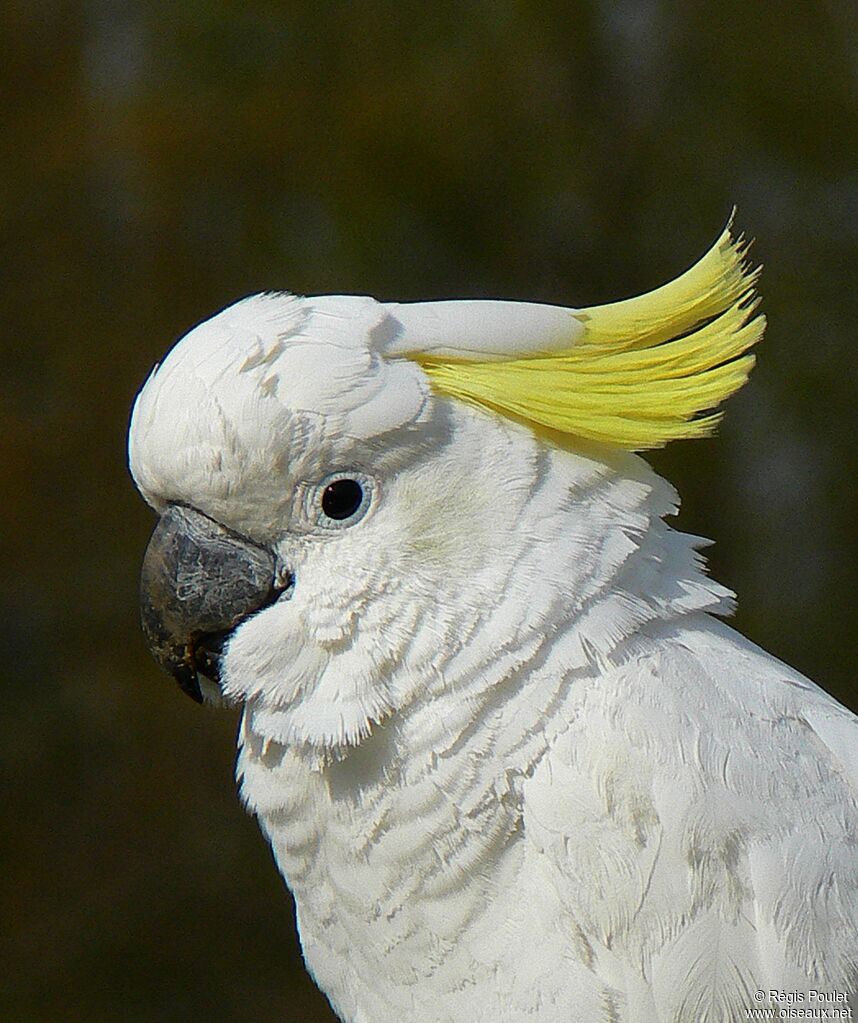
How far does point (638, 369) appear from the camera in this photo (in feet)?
4.36

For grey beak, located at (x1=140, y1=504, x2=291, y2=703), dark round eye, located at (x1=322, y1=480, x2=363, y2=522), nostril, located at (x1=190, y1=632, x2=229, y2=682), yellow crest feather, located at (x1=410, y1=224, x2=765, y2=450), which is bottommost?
nostril, located at (x1=190, y1=632, x2=229, y2=682)

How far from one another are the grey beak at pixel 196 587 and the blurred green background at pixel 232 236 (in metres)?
2.07

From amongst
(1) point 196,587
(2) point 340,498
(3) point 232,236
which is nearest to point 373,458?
(2) point 340,498

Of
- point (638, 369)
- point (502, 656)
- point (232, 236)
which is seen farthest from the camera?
point (232, 236)

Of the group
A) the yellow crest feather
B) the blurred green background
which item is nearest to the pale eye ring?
the yellow crest feather

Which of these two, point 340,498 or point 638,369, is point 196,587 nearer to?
point 340,498

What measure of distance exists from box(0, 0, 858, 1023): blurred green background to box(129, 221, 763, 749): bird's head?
208 cm

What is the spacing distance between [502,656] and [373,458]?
0.80 ft

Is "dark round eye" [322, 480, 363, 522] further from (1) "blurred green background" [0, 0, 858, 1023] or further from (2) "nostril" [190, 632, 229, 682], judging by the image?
(1) "blurred green background" [0, 0, 858, 1023]

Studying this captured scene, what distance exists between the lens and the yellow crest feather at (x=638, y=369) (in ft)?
4.21

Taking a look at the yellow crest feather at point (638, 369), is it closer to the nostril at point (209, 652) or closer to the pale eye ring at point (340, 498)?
the pale eye ring at point (340, 498)

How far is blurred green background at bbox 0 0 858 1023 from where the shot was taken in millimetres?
3293

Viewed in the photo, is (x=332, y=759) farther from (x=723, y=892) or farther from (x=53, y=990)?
(x=53, y=990)

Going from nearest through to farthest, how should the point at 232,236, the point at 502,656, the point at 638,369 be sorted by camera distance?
1. the point at 502,656
2. the point at 638,369
3. the point at 232,236
